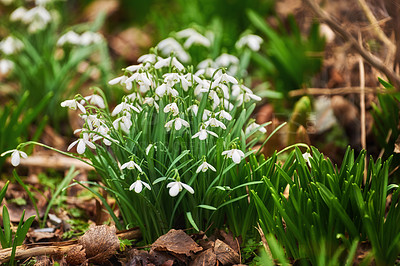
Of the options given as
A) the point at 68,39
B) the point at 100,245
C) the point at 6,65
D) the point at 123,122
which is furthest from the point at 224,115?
the point at 6,65

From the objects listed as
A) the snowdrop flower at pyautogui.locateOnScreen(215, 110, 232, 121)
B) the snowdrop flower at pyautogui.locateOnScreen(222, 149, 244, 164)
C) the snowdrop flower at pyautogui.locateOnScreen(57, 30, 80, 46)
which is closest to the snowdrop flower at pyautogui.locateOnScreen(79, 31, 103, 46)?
the snowdrop flower at pyautogui.locateOnScreen(57, 30, 80, 46)

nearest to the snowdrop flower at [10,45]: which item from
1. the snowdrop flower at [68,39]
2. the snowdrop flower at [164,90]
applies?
the snowdrop flower at [68,39]

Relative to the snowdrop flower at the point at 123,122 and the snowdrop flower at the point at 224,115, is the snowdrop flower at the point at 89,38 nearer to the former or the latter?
the snowdrop flower at the point at 123,122

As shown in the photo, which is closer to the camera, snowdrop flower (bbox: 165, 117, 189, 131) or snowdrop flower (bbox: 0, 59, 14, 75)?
snowdrop flower (bbox: 165, 117, 189, 131)

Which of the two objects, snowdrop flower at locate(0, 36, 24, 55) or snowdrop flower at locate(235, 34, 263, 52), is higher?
snowdrop flower at locate(0, 36, 24, 55)

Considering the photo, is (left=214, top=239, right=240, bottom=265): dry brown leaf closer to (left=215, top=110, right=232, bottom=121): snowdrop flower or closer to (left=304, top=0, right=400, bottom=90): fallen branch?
(left=215, top=110, right=232, bottom=121): snowdrop flower

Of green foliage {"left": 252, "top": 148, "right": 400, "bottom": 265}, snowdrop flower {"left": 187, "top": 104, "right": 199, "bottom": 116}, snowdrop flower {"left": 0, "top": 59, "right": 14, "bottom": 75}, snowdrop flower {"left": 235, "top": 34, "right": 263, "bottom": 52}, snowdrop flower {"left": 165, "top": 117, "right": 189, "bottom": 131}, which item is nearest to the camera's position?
green foliage {"left": 252, "top": 148, "right": 400, "bottom": 265}
